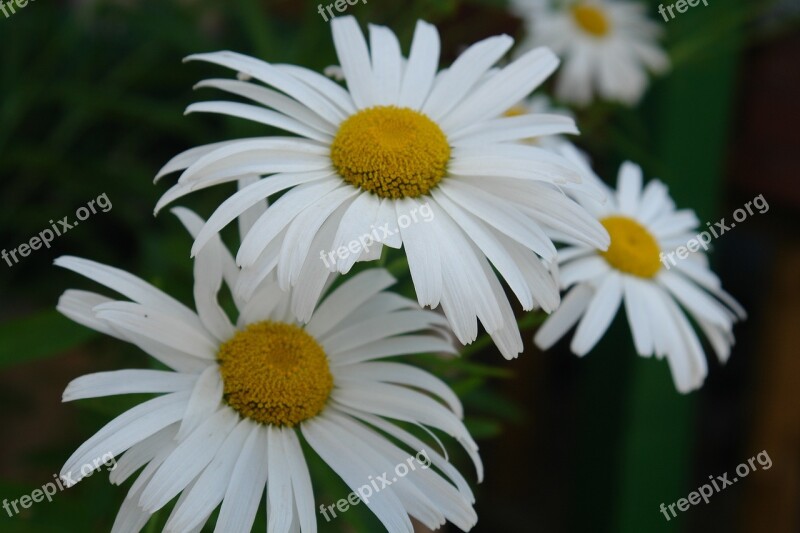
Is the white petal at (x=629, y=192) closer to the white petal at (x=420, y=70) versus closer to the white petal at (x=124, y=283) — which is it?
the white petal at (x=420, y=70)

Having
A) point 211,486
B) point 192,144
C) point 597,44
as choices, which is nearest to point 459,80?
point 211,486

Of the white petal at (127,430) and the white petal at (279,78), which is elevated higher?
the white petal at (279,78)

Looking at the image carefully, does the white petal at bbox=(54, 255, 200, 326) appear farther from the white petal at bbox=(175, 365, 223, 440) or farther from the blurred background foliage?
the blurred background foliage

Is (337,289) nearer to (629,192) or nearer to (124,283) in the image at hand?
(124,283)

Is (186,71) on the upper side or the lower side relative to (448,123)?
upper

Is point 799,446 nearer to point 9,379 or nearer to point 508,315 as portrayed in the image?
point 508,315

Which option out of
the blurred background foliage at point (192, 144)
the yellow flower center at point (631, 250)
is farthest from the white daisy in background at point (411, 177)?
the blurred background foliage at point (192, 144)

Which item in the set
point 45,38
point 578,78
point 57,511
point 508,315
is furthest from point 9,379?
point 508,315
